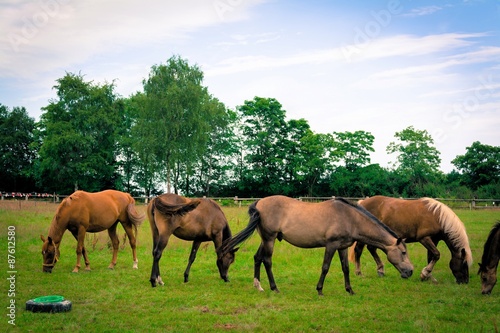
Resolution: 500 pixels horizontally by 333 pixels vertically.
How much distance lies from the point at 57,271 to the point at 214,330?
6201mm

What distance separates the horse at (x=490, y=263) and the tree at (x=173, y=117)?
37.9 metres

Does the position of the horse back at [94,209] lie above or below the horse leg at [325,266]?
above

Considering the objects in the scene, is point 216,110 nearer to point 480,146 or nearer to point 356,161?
point 356,161

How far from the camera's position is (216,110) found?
5072 cm

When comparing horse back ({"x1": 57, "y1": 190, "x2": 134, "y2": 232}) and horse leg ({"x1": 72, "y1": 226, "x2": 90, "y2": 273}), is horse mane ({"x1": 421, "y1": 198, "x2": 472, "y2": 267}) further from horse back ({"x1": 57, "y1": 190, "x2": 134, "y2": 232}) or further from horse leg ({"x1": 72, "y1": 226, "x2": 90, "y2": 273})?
horse leg ({"x1": 72, "y1": 226, "x2": 90, "y2": 273})

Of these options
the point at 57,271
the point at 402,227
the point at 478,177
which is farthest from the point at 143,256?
the point at 478,177

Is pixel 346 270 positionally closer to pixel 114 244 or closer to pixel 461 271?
pixel 461 271

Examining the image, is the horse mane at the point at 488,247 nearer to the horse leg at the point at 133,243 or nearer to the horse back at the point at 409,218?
the horse back at the point at 409,218

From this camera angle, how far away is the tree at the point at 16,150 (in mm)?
53750

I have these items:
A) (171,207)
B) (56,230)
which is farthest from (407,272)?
(56,230)

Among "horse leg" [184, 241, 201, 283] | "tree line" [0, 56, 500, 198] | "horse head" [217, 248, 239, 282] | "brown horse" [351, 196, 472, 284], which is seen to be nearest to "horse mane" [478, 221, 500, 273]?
"brown horse" [351, 196, 472, 284]

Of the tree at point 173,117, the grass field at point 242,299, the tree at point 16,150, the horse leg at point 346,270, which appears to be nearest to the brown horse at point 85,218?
the grass field at point 242,299

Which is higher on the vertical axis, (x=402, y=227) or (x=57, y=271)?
(x=402, y=227)

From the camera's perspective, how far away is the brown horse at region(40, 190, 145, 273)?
1095 cm
